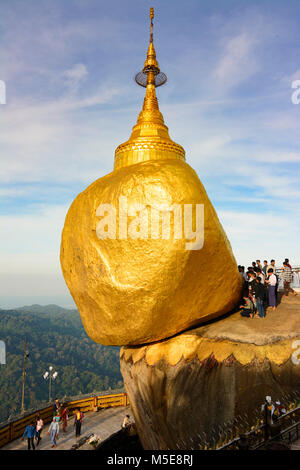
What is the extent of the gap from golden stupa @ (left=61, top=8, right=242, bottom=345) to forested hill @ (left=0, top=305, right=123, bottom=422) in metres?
67.9

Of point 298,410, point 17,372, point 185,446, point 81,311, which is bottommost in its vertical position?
point 17,372

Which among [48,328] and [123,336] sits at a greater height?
[123,336]

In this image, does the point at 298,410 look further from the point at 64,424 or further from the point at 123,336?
the point at 64,424

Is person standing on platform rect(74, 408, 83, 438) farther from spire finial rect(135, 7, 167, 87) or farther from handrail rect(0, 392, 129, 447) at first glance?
spire finial rect(135, 7, 167, 87)

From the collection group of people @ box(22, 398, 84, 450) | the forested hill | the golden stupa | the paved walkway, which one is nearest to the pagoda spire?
the golden stupa

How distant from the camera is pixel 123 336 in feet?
26.6

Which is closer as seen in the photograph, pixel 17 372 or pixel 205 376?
pixel 205 376

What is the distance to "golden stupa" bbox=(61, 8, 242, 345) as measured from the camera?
300 inches

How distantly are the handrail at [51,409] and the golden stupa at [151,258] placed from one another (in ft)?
26.2

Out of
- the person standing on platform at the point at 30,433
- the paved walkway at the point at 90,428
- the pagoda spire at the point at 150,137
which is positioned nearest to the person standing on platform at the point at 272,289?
the pagoda spire at the point at 150,137

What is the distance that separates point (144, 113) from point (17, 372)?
289 feet

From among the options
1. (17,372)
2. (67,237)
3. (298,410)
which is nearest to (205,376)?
(298,410)
